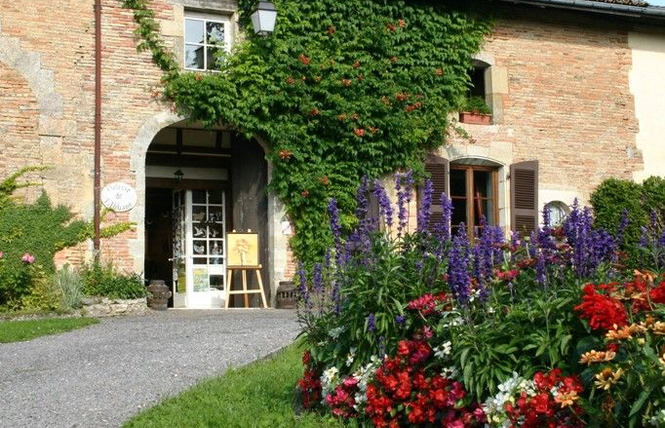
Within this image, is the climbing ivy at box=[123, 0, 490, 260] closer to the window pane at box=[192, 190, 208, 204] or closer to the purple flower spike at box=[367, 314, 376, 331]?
the window pane at box=[192, 190, 208, 204]

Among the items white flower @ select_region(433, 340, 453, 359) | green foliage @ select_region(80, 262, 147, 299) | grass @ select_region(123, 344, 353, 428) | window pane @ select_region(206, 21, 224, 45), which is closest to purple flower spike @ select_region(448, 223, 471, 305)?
white flower @ select_region(433, 340, 453, 359)

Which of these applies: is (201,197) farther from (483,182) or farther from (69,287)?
(483,182)

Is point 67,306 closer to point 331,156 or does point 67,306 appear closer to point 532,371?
point 331,156

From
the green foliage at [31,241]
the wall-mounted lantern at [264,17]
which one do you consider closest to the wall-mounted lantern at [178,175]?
the green foliage at [31,241]

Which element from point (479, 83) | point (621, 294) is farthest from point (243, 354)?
point (479, 83)

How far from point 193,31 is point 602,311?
35.8 ft

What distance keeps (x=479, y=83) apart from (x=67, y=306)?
25.7ft

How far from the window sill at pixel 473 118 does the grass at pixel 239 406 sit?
8.90 m

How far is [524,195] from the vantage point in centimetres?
1547

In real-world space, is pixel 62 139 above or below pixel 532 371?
above

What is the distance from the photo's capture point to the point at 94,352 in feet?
28.4

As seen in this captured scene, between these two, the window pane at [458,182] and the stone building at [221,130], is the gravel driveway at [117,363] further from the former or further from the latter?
the window pane at [458,182]

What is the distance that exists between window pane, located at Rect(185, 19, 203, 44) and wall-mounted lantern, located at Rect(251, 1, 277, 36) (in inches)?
41.5

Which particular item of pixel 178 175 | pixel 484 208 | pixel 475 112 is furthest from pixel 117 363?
pixel 475 112
